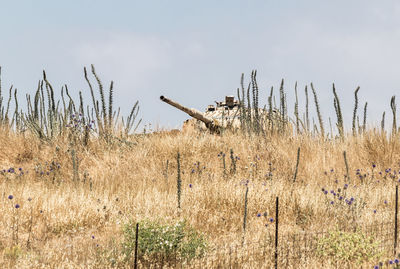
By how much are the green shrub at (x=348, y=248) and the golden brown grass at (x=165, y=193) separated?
1.07 ft

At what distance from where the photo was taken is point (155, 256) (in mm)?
4254

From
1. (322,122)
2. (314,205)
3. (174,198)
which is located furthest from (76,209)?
(322,122)

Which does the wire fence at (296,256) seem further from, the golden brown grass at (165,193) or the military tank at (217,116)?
the military tank at (217,116)

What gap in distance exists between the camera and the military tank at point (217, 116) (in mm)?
12030

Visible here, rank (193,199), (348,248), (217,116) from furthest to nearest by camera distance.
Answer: (217,116) < (193,199) < (348,248)

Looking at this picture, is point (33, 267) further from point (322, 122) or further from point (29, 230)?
point (322, 122)

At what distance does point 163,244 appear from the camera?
163 inches

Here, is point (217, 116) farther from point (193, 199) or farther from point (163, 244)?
point (163, 244)

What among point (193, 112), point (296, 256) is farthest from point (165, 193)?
point (193, 112)

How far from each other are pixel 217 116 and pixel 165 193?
10.9m

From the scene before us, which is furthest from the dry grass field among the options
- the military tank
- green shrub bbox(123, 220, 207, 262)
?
the military tank

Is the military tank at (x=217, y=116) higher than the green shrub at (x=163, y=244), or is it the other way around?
the military tank at (x=217, y=116)

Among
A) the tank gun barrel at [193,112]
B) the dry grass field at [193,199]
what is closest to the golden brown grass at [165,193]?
the dry grass field at [193,199]

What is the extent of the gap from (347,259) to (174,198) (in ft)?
8.73
